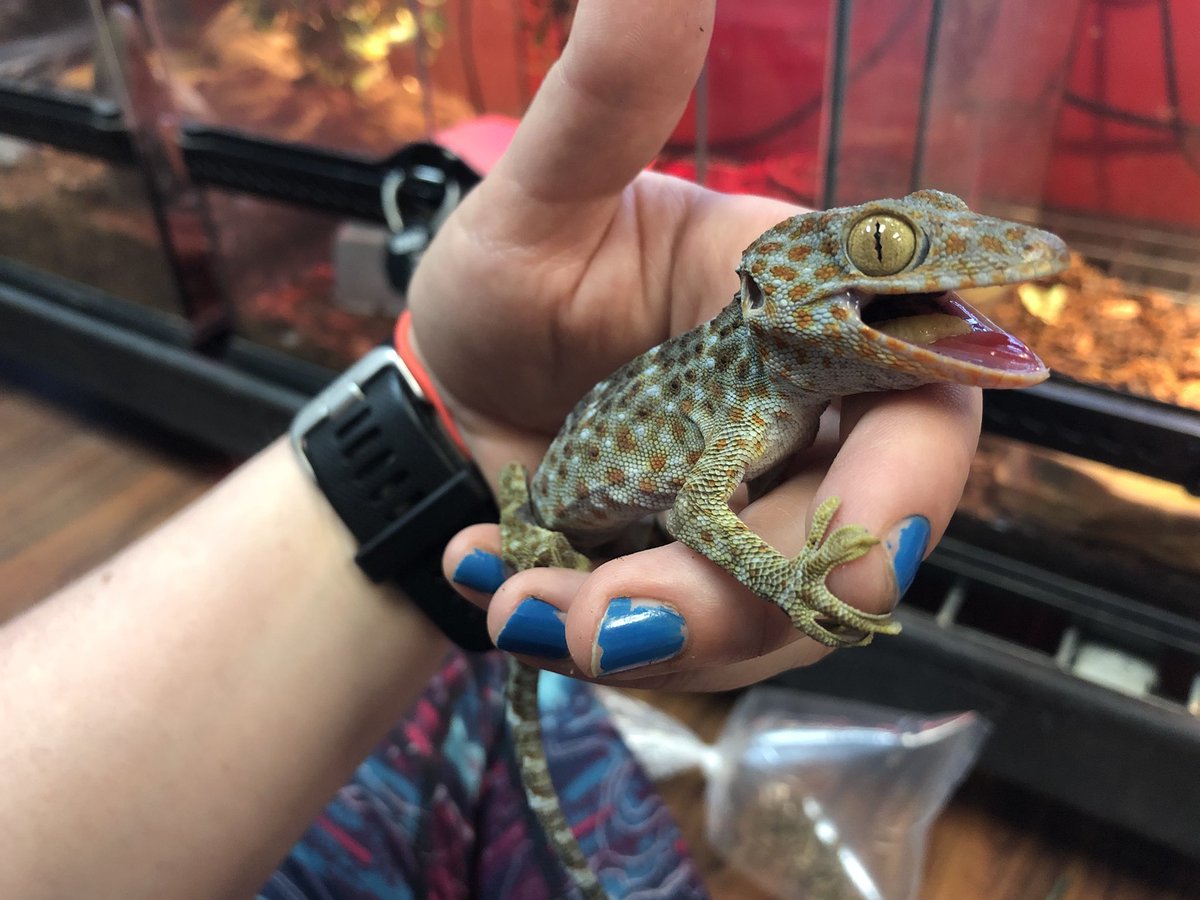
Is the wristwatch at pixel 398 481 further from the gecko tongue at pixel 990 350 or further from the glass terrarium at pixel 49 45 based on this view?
the glass terrarium at pixel 49 45

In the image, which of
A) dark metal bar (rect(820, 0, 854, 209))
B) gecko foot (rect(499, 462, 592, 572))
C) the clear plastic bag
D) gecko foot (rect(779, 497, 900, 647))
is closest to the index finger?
gecko foot (rect(499, 462, 592, 572))

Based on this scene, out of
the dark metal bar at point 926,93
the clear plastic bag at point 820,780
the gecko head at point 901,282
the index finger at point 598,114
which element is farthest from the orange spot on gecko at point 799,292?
the clear plastic bag at point 820,780

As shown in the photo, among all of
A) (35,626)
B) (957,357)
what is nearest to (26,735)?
(35,626)

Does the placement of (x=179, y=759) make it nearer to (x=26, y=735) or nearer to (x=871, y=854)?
(x=26, y=735)

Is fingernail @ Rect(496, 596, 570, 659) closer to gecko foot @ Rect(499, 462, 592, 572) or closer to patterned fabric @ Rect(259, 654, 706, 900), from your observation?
gecko foot @ Rect(499, 462, 592, 572)

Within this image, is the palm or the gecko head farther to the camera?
the palm

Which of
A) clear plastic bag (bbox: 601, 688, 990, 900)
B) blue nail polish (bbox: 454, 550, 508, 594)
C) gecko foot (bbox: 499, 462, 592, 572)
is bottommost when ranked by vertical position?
clear plastic bag (bbox: 601, 688, 990, 900)
